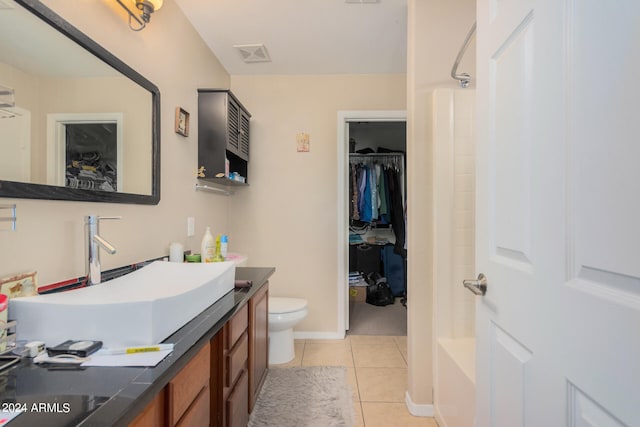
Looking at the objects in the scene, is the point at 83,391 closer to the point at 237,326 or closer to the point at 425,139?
the point at 237,326

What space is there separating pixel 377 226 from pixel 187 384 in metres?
3.42

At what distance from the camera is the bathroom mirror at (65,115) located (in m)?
0.85

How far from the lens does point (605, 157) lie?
52cm

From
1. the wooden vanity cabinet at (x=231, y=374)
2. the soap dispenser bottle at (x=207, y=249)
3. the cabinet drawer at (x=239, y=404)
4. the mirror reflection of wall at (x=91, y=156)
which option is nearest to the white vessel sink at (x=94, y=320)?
the wooden vanity cabinet at (x=231, y=374)

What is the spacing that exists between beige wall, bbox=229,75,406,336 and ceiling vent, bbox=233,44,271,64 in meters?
0.28

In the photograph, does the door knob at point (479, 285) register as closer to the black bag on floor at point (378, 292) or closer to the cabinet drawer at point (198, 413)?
the cabinet drawer at point (198, 413)

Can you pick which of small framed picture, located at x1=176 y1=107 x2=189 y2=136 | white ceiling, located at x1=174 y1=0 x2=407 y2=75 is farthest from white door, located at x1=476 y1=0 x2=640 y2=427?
small framed picture, located at x1=176 y1=107 x2=189 y2=136

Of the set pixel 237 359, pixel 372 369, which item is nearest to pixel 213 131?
pixel 237 359

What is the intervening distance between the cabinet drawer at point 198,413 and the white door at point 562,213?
90 cm

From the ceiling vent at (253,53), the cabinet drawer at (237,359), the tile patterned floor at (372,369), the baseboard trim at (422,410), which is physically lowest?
the tile patterned floor at (372,369)

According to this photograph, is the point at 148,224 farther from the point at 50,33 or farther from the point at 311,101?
the point at 311,101

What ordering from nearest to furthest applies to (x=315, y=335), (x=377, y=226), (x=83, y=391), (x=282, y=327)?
(x=83, y=391), (x=282, y=327), (x=315, y=335), (x=377, y=226)

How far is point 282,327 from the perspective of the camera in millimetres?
2221

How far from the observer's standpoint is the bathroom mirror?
2.78 ft
